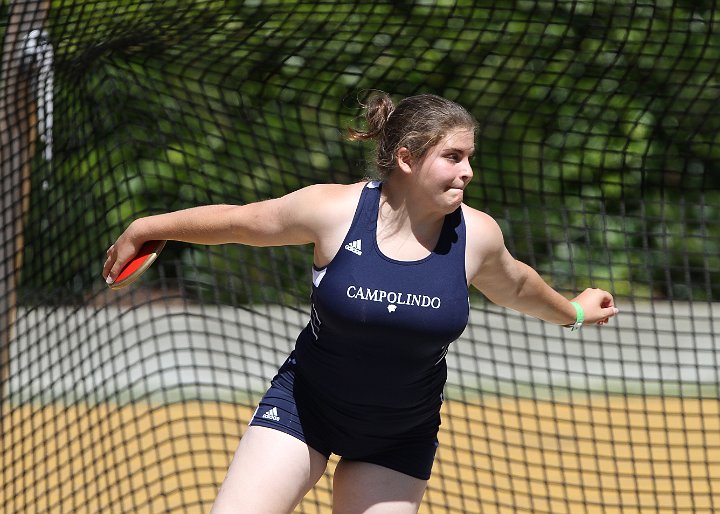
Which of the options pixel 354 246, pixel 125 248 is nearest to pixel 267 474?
pixel 354 246

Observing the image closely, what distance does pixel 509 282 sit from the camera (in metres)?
2.94

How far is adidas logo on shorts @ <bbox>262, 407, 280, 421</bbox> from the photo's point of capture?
286 cm

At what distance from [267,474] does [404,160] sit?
859mm

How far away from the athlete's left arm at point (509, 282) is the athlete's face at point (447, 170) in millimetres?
154

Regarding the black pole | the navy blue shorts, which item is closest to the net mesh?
the black pole

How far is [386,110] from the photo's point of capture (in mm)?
2822

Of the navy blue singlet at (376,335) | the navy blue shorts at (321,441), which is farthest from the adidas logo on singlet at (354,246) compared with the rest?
the navy blue shorts at (321,441)

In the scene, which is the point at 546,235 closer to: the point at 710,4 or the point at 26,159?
the point at 710,4

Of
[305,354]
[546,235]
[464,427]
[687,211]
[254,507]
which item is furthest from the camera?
[687,211]

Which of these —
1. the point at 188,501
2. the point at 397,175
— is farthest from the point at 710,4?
the point at 188,501

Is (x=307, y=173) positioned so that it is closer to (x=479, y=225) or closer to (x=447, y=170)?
(x=479, y=225)

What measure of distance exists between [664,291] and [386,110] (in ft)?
19.0

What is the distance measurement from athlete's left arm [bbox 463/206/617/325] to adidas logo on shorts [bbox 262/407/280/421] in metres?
0.63

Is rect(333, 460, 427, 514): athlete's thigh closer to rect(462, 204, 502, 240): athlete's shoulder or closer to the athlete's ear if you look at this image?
rect(462, 204, 502, 240): athlete's shoulder
